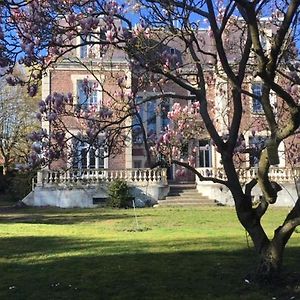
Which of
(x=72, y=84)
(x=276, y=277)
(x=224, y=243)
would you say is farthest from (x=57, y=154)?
(x=72, y=84)

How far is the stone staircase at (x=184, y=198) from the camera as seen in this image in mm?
27953

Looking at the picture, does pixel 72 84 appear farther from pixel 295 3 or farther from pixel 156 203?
pixel 295 3

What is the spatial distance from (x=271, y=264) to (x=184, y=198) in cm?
2203

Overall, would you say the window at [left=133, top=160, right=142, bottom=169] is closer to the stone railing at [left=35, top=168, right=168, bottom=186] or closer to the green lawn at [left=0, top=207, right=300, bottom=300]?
the stone railing at [left=35, top=168, right=168, bottom=186]

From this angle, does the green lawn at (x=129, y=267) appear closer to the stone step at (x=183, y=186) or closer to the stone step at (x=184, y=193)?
the stone step at (x=184, y=193)

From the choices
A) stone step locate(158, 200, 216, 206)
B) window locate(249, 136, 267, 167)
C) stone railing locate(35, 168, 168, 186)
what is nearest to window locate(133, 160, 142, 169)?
stone railing locate(35, 168, 168, 186)

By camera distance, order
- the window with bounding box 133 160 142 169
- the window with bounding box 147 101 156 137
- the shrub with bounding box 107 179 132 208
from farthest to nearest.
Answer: the window with bounding box 133 160 142 169, the shrub with bounding box 107 179 132 208, the window with bounding box 147 101 156 137

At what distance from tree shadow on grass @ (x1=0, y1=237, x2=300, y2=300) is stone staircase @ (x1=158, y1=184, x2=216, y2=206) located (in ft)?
55.1

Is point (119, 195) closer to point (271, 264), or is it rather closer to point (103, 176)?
point (103, 176)

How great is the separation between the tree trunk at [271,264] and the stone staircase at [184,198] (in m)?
20.4

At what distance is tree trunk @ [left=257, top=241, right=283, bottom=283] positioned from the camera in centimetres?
699

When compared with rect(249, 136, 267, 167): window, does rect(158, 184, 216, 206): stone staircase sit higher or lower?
lower

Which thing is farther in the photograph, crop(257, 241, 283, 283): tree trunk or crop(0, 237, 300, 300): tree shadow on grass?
crop(257, 241, 283, 283): tree trunk

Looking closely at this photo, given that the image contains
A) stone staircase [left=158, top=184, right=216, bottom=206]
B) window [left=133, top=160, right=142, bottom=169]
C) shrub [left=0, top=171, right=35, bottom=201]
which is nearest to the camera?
stone staircase [left=158, top=184, right=216, bottom=206]
